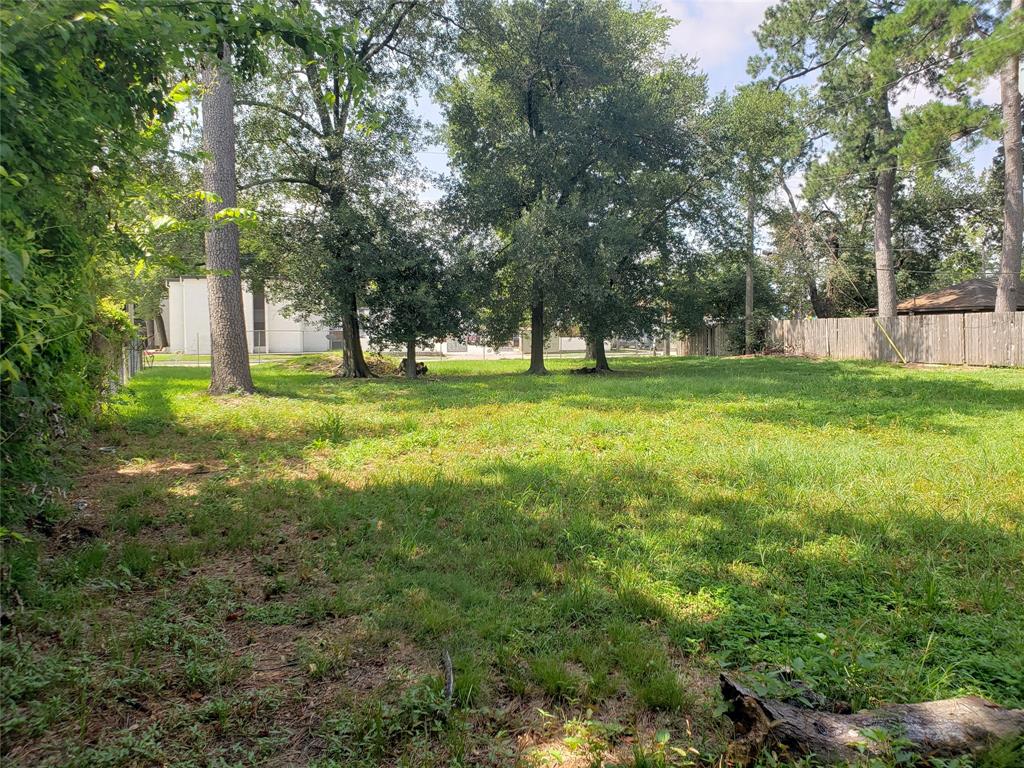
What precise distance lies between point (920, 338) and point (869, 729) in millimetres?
20561

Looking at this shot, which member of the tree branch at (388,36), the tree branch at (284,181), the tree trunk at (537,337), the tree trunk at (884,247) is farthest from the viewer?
the tree trunk at (884,247)

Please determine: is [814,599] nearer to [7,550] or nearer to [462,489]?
[462,489]

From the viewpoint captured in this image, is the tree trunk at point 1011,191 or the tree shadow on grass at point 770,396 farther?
the tree trunk at point 1011,191

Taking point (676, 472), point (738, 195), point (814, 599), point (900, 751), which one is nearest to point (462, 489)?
point (676, 472)

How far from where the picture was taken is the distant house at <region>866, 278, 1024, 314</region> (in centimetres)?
2252

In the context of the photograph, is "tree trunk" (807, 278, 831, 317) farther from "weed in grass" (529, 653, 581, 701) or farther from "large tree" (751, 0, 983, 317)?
"weed in grass" (529, 653, 581, 701)

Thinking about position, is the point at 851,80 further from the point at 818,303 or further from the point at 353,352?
the point at 353,352

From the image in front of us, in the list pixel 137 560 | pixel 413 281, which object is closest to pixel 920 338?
pixel 413 281

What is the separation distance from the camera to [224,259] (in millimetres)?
10055

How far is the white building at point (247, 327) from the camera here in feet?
103

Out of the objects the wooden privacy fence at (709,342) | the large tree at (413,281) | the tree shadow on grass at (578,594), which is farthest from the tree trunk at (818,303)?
the tree shadow on grass at (578,594)

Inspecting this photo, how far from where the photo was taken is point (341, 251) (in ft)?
46.1

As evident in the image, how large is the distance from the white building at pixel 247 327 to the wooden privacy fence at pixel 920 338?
23.5m

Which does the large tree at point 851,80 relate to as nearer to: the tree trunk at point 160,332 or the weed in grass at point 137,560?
the weed in grass at point 137,560
